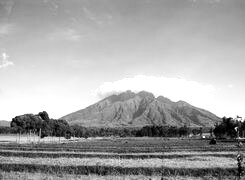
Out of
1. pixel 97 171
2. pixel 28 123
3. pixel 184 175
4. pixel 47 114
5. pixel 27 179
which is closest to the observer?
pixel 27 179

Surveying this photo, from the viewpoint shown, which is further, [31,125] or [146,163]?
[31,125]

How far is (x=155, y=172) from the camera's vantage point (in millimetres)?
29625

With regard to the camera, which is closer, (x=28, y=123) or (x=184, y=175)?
(x=184, y=175)

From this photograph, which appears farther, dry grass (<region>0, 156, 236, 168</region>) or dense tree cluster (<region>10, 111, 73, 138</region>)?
dense tree cluster (<region>10, 111, 73, 138</region>)

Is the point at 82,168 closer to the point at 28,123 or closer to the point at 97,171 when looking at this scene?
the point at 97,171

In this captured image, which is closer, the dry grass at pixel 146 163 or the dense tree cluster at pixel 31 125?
the dry grass at pixel 146 163

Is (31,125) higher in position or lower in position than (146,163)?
higher

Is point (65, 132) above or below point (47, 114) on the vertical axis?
below

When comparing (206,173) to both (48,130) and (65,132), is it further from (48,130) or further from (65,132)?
(65,132)

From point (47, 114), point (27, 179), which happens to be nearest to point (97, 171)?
point (27, 179)

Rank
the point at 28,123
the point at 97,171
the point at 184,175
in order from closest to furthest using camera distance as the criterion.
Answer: the point at 184,175 < the point at 97,171 < the point at 28,123

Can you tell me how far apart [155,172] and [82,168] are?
7.88 metres

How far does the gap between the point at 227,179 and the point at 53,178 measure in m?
14.8

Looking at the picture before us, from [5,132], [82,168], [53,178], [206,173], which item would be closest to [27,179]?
[53,178]
